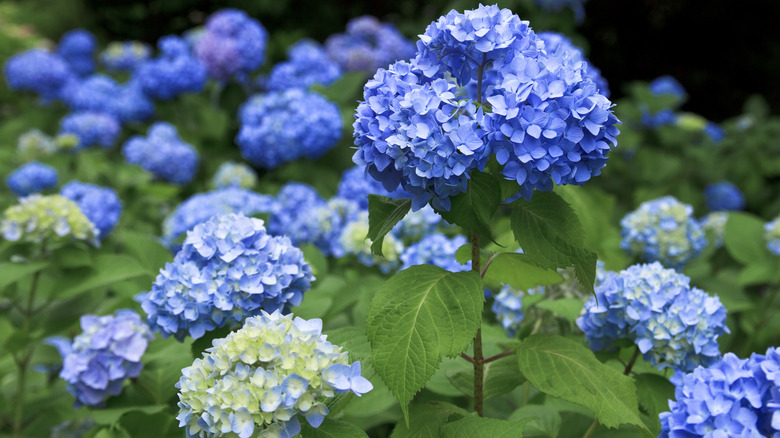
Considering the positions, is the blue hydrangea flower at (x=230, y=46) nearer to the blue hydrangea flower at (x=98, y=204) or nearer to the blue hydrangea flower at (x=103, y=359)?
the blue hydrangea flower at (x=98, y=204)

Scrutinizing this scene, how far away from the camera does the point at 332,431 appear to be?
135cm

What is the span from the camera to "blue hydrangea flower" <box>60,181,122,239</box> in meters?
3.03

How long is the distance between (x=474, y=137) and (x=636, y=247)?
5.35ft

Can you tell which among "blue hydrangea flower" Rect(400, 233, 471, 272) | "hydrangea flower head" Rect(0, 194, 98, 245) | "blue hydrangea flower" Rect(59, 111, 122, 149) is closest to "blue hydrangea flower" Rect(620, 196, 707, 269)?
"blue hydrangea flower" Rect(400, 233, 471, 272)

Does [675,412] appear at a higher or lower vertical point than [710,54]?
higher

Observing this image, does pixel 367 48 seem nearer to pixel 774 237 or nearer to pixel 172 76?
pixel 172 76

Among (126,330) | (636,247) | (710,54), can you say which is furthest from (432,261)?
(710,54)

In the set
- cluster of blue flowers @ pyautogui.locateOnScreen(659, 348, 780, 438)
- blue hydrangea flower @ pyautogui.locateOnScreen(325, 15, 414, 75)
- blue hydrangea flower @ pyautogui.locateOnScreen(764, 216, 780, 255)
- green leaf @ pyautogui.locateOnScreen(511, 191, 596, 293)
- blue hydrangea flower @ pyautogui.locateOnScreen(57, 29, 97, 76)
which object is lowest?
blue hydrangea flower @ pyautogui.locateOnScreen(57, 29, 97, 76)

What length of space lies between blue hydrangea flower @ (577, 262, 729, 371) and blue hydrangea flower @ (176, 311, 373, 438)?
0.75m

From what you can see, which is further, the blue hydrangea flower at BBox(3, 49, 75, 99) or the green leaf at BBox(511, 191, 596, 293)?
the blue hydrangea flower at BBox(3, 49, 75, 99)

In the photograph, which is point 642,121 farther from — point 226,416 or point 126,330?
point 226,416

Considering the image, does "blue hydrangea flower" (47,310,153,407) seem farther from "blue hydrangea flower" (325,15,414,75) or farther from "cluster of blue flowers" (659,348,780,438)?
"blue hydrangea flower" (325,15,414,75)

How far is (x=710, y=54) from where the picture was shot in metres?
6.74

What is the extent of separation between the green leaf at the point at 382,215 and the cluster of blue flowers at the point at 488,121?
79 mm
